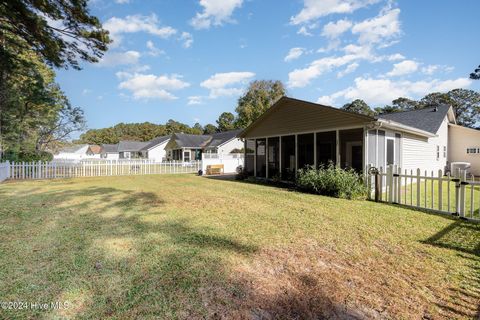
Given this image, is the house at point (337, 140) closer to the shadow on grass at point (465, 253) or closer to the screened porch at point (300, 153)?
the screened porch at point (300, 153)

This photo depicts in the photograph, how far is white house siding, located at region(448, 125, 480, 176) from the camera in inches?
643

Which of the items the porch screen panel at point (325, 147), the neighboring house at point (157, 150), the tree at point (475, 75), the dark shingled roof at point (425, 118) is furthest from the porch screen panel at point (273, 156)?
the neighboring house at point (157, 150)

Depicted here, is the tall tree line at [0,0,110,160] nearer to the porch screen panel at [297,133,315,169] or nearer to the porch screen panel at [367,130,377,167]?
the porch screen panel at [297,133,315,169]

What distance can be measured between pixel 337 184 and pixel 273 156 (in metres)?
5.84

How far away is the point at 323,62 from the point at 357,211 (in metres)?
14.7

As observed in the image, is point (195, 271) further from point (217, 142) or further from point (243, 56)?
point (217, 142)

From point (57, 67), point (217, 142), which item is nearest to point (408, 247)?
point (57, 67)

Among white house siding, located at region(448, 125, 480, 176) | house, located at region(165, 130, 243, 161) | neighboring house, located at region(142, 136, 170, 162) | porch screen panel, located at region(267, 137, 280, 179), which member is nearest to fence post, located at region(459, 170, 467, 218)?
porch screen panel, located at region(267, 137, 280, 179)

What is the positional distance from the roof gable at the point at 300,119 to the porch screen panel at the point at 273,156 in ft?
2.13

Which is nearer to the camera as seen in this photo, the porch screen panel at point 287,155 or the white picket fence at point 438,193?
the white picket fence at point 438,193

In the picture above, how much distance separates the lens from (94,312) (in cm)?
228

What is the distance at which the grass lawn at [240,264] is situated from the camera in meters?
2.41

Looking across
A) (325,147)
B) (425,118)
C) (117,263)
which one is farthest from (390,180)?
(425,118)

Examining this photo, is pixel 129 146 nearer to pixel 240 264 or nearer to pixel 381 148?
pixel 381 148
